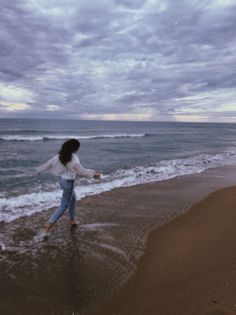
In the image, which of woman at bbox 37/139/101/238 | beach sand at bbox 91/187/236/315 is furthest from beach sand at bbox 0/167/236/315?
woman at bbox 37/139/101/238

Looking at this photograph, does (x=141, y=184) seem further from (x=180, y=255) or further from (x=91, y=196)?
(x=180, y=255)

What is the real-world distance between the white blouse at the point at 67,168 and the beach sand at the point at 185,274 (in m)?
1.71

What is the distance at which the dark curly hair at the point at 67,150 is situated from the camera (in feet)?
16.5

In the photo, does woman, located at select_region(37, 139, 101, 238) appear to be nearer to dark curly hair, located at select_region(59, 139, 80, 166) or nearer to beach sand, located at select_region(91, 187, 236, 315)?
dark curly hair, located at select_region(59, 139, 80, 166)

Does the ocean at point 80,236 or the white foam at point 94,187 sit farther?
the white foam at point 94,187

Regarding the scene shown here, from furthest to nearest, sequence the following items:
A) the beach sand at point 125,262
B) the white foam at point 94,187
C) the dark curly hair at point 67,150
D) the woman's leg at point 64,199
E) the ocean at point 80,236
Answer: the white foam at point 94,187 < the woman's leg at point 64,199 < the dark curly hair at point 67,150 < the ocean at point 80,236 < the beach sand at point 125,262

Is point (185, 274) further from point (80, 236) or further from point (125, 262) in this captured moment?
point (80, 236)

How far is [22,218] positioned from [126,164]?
29.6ft

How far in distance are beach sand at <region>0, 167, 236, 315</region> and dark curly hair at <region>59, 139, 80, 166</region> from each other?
142 centimetres

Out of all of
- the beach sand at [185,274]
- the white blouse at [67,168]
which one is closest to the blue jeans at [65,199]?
the white blouse at [67,168]

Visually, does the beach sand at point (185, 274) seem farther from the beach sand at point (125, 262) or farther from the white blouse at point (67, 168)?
the white blouse at point (67, 168)

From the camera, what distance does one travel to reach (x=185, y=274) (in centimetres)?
376

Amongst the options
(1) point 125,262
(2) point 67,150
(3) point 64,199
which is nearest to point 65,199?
(3) point 64,199

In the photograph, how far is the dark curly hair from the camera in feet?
16.5
